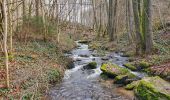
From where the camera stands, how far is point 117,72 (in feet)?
48.0

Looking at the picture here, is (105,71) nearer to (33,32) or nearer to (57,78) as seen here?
(57,78)

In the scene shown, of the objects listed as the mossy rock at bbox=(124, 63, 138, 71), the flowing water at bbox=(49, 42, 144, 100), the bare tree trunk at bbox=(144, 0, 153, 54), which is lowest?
the flowing water at bbox=(49, 42, 144, 100)

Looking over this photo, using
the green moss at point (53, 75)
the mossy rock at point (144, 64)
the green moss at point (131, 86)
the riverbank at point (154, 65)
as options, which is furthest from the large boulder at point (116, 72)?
the green moss at point (53, 75)

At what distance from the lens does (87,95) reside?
1172cm

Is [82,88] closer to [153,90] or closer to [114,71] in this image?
[114,71]

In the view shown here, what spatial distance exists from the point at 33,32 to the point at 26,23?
1.00 m

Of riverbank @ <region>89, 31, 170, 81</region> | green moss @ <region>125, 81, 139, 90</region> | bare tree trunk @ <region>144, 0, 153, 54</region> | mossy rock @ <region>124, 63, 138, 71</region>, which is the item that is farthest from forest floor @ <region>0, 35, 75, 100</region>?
bare tree trunk @ <region>144, 0, 153, 54</region>

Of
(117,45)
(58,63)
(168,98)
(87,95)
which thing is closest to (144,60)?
(58,63)

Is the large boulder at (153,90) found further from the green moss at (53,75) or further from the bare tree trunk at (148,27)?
the bare tree trunk at (148,27)

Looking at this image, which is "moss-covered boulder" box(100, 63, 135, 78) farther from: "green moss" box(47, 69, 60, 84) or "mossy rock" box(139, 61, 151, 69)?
"green moss" box(47, 69, 60, 84)

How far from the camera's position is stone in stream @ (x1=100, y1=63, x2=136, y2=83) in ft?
44.9

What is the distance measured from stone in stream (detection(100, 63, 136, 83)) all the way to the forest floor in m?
2.59

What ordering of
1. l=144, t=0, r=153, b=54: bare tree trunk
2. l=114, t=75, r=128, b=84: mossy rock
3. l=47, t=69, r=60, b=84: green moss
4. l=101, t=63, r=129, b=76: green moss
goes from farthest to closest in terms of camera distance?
l=144, t=0, r=153, b=54: bare tree trunk → l=101, t=63, r=129, b=76: green moss → l=114, t=75, r=128, b=84: mossy rock → l=47, t=69, r=60, b=84: green moss

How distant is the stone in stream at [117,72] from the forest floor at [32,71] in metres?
2.59
